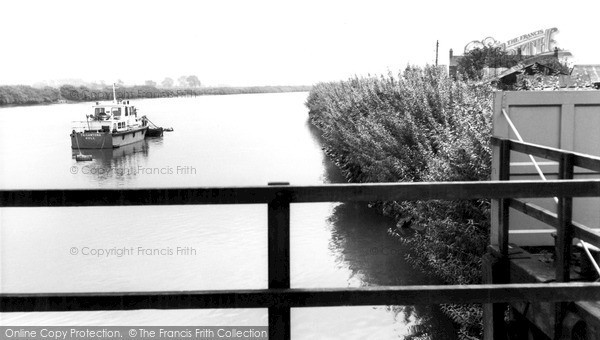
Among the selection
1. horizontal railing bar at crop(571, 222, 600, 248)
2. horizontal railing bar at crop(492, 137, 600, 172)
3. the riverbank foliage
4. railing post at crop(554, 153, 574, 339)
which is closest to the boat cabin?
the riverbank foliage

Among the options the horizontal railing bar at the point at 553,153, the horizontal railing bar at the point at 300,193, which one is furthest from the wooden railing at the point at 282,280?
the horizontal railing bar at the point at 553,153

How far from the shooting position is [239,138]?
5312 cm

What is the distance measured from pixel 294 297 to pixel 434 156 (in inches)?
334

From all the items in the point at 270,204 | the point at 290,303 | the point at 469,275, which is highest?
the point at 270,204

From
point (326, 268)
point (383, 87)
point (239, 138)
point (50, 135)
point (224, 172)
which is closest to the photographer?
point (326, 268)

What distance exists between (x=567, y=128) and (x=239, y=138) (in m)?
48.0

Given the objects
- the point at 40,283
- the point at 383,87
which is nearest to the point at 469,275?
the point at 40,283

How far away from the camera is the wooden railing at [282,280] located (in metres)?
2.88

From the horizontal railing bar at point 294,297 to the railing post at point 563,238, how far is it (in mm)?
823

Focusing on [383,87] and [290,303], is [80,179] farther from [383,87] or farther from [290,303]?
[290,303]

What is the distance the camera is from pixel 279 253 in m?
2.96

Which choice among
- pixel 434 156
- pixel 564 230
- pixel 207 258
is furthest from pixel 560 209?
pixel 207 258

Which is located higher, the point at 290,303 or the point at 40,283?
the point at 290,303

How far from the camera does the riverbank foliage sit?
824 cm
